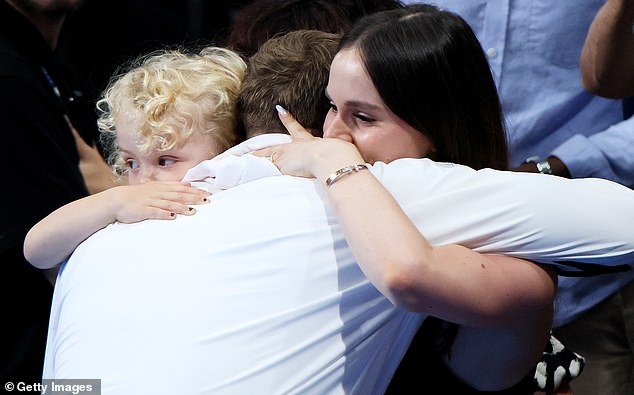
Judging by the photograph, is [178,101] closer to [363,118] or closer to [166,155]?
[166,155]

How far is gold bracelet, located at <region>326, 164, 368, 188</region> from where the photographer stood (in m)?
1.42

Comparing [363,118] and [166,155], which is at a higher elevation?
[363,118]

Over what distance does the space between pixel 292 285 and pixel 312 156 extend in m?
0.26

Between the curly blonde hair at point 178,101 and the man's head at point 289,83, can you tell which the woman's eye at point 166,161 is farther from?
the man's head at point 289,83

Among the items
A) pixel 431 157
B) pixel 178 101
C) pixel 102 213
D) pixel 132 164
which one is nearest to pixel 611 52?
pixel 431 157

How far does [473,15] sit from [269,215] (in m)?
1.42

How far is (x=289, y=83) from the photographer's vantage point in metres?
Answer: 1.84

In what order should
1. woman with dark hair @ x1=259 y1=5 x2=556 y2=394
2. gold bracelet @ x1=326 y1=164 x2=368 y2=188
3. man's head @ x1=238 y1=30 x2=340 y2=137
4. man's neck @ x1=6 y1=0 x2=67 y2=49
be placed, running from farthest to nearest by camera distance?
1. man's neck @ x1=6 y1=0 x2=67 y2=49
2. man's head @ x1=238 y1=30 x2=340 y2=137
3. gold bracelet @ x1=326 y1=164 x2=368 y2=188
4. woman with dark hair @ x1=259 y1=5 x2=556 y2=394

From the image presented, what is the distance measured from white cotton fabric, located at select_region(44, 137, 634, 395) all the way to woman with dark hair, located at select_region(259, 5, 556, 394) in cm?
6

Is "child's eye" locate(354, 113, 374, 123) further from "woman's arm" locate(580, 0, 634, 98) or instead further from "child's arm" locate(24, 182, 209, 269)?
"woman's arm" locate(580, 0, 634, 98)

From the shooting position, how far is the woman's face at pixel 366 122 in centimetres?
163

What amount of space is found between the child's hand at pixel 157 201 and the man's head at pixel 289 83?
28 centimetres

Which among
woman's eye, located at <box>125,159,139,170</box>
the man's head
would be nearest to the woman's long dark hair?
the man's head

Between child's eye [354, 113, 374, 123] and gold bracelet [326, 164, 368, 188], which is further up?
gold bracelet [326, 164, 368, 188]
